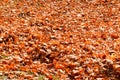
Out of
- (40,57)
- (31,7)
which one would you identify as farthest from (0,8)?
(40,57)

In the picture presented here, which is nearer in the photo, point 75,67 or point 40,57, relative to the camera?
point 75,67

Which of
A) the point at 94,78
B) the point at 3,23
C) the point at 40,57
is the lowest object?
the point at 94,78

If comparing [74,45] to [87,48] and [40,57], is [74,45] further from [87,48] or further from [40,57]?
[40,57]

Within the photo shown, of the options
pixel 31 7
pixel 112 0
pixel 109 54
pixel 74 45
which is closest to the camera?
pixel 109 54

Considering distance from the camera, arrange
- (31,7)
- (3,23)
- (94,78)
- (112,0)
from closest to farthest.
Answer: (94,78) < (3,23) < (31,7) < (112,0)

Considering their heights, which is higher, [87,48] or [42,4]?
[42,4]

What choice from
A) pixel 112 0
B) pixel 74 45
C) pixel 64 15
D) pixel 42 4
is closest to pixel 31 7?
pixel 42 4

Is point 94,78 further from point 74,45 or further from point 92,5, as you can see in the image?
point 92,5
